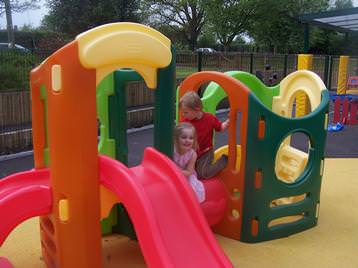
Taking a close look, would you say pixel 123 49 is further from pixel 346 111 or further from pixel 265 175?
pixel 346 111

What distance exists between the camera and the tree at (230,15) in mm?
35625

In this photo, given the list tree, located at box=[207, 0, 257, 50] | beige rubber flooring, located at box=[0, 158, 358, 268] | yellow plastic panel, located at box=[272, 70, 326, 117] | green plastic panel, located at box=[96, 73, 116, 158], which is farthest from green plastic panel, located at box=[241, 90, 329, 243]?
tree, located at box=[207, 0, 257, 50]

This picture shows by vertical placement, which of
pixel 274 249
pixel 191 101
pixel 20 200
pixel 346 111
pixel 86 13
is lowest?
pixel 274 249

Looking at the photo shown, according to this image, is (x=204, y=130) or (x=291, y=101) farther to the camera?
(x=291, y=101)

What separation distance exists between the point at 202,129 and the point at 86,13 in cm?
2286

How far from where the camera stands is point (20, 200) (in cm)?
258

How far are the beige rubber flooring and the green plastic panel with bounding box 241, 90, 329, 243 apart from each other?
12cm

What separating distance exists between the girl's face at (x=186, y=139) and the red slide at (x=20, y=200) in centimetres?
102

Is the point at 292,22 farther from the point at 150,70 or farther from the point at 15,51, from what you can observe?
the point at 150,70

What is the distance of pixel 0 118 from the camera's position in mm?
6570

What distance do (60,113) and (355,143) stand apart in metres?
6.90

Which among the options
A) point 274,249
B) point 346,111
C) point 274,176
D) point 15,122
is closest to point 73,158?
point 274,176

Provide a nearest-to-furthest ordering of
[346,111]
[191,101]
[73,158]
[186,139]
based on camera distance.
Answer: [73,158]
[186,139]
[191,101]
[346,111]

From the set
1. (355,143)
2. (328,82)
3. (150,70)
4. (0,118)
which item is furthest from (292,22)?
(150,70)
